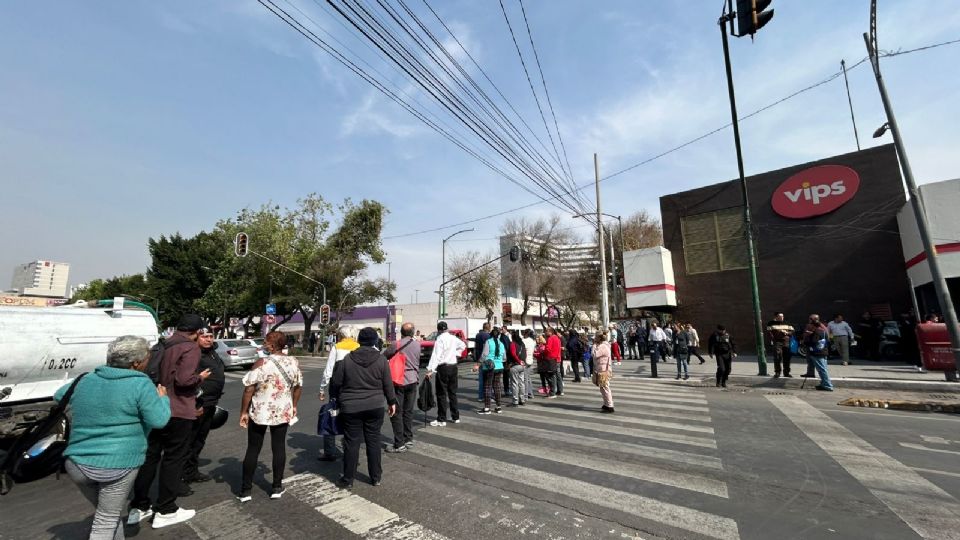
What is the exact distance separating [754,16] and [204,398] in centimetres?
1093

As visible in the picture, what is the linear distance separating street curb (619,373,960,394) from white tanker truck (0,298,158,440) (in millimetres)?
13550

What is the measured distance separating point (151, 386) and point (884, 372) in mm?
17533

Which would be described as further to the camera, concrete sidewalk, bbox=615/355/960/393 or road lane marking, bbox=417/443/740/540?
concrete sidewalk, bbox=615/355/960/393

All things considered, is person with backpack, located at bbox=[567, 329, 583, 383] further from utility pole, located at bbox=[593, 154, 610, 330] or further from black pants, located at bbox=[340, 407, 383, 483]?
black pants, located at bbox=[340, 407, 383, 483]

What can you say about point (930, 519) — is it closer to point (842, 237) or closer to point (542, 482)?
point (542, 482)

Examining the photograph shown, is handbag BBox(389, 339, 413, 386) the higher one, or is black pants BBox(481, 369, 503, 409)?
handbag BBox(389, 339, 413, 386)

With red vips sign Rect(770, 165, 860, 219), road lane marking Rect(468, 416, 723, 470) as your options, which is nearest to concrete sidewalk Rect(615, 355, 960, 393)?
red vips sign Rect(770, 165, 860, 219)

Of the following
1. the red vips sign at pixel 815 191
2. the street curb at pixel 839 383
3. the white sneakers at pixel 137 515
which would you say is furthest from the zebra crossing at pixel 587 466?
the red vips sign at pixel 815 191

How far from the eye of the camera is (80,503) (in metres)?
4.20

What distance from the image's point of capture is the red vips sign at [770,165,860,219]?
61.7ft

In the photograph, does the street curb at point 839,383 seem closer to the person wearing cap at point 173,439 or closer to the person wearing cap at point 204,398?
the person wearing cap at point 204,398

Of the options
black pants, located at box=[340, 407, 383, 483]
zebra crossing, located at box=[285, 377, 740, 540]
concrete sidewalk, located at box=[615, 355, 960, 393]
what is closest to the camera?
zebra crossing, located at box=[285, 377, 740, 540]

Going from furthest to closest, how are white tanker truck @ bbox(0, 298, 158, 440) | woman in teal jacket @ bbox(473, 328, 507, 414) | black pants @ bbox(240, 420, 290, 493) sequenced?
1. woman in teal jacket @ bbox(473, 328, 507, 414)
2. white tanker truck @ bbox(0, 298, 158, 440)
3. black pants @ bbox(240, 420, 290, 493)

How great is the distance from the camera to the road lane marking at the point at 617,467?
4414mm
